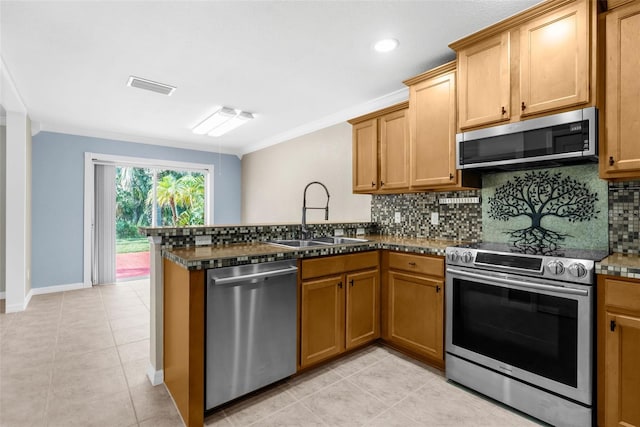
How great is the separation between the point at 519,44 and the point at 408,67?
94 centimetres

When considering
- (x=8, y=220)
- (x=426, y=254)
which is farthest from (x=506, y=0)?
(x=8, y=220)

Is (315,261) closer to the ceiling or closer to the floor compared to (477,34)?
closer to the floor

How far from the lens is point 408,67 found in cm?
282

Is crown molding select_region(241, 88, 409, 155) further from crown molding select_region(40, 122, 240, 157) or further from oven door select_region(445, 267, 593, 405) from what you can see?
oven door select_region(445, 267, 593, 405)

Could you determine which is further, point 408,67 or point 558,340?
point 408,67

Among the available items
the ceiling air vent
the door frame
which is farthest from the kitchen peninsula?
the door frame

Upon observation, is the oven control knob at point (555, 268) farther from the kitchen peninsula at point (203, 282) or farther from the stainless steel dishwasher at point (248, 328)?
the stainless steel dishwasher at point (248, 328)

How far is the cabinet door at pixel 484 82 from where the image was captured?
212 cm

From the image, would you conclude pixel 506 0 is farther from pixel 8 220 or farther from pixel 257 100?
pixel 8 220

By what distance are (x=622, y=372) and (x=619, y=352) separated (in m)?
0.10

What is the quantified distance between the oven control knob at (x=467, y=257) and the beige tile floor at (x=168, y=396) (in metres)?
0.87

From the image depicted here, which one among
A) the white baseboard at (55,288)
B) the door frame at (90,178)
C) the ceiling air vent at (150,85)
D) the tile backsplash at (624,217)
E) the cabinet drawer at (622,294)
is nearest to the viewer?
the cabinet drawer at (622,294)

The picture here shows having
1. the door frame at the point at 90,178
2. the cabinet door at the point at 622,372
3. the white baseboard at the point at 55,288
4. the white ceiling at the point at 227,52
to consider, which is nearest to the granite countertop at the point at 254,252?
the cabinet door at the point at 622,372

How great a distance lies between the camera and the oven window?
1681 millimetres
